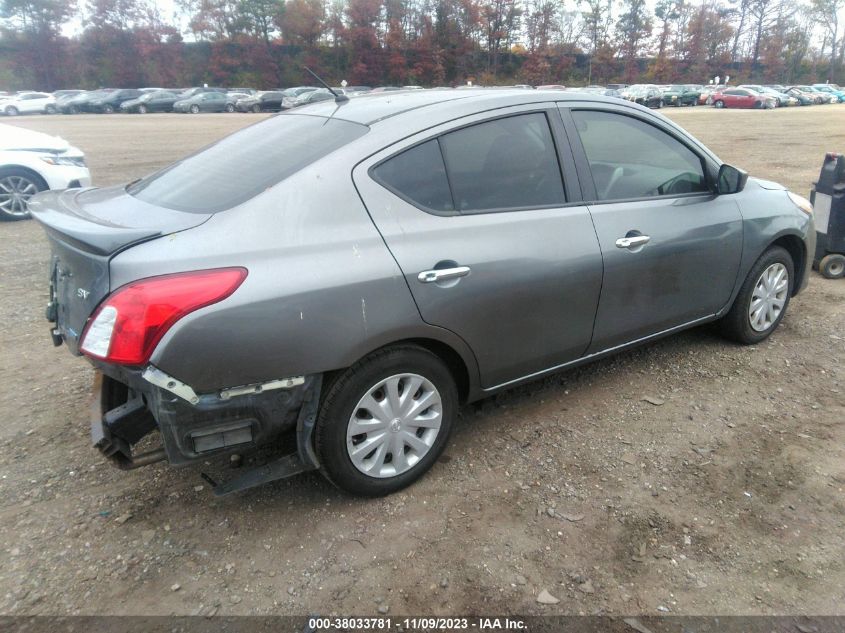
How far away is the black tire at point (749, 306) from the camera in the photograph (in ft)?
A: 13.6

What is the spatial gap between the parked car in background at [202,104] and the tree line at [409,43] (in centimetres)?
2098

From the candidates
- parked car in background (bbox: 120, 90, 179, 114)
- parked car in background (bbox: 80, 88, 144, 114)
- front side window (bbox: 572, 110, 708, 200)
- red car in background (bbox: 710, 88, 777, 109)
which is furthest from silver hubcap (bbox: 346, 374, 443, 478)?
red car in background (bbox: 710, 88, 777, 109)

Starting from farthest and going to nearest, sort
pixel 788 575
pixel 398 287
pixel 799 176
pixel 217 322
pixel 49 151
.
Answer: pixel 799 176
pixel 49 151
pixel 398 287
pixel 788 575
pixel 217 322

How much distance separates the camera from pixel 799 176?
1127 centimetres

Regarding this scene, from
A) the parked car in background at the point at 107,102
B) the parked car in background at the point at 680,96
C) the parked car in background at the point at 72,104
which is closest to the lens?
the parked car in background at the point at 72,104

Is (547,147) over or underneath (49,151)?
over

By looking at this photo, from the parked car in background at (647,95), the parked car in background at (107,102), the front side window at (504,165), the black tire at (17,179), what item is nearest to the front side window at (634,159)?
the front side window at (504,165)

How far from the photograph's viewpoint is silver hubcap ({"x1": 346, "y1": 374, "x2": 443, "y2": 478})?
2.67 metres

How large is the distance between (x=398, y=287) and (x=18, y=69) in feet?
259

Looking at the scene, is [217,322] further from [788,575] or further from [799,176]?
[799,176]

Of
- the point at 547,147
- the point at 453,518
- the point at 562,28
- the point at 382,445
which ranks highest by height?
the point at 562,28

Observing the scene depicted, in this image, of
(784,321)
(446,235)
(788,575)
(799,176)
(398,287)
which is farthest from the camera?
(799,176)

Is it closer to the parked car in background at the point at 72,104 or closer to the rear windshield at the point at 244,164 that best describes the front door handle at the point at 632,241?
the rear windshield at the point at 244,164

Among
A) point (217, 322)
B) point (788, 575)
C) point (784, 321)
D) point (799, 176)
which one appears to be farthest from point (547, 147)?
point (799, 176)
